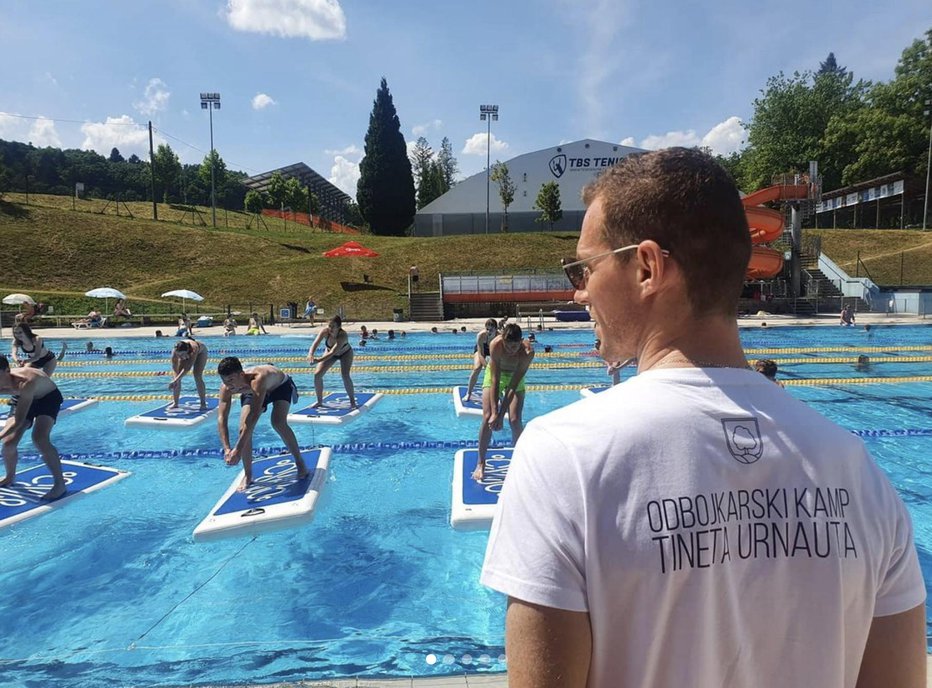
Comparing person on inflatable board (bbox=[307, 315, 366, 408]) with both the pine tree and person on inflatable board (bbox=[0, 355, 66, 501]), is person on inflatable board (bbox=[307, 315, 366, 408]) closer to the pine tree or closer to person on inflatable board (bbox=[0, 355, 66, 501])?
person on inflatable board (bbox=[0, 355, 66, 501])

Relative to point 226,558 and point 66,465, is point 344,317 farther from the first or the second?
point 226,558

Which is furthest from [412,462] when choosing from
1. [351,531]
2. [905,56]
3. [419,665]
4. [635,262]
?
[905,56]

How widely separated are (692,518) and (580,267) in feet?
1.80

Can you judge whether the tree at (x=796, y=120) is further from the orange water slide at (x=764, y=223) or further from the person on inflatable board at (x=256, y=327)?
the person on inflatable board at (x=256, y=327)

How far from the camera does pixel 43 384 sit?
627cm


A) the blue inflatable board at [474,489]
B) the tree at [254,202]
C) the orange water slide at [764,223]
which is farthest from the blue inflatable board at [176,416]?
the tree at [254,202]

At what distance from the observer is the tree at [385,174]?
54.3m

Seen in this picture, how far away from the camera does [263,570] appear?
515cm

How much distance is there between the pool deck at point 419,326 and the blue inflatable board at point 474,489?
15.2 m

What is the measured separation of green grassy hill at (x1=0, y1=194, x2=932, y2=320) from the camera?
113 feet

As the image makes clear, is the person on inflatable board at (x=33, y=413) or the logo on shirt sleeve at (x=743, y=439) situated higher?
the logo on shirt sleeve at (x=743, y=439)

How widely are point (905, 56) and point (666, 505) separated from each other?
74632 mm

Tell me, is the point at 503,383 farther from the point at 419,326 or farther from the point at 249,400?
the point at 419,326

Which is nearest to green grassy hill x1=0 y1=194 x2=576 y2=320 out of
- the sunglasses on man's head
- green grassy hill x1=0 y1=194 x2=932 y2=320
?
green grassy hill x1=0 y1=194 x2=932 y2=320
